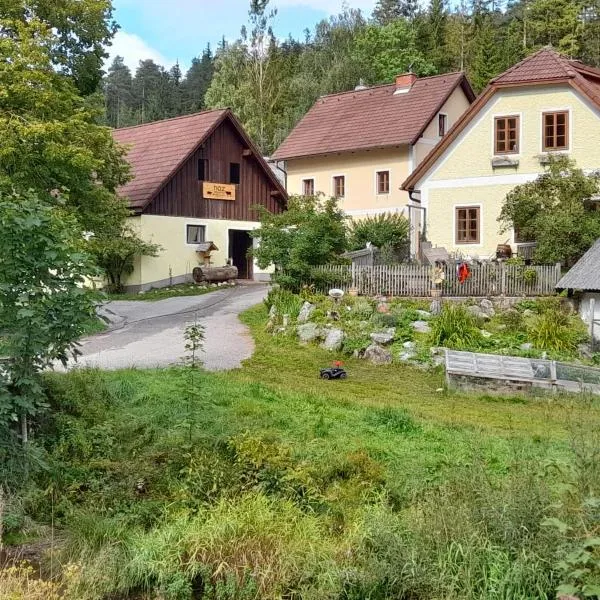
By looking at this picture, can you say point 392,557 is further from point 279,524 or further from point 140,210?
point 140,210

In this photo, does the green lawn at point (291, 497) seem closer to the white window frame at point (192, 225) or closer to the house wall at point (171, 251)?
the house wall at point (171, 251)

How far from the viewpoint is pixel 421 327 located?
719 inches

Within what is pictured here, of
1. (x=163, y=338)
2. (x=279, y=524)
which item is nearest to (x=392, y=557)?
(x=279, y=524)

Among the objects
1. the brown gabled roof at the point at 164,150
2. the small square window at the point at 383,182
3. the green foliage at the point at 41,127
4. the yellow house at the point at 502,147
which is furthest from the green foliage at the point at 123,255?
the small square window at the point at 383,182

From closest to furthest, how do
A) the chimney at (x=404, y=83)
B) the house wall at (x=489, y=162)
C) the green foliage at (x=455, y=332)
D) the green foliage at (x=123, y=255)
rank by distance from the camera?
the green foliage at (x=455, y=332), the house wall at (x=489, y=162), the green foliage at (x=123, y=255), the chimney at (x=404, y=83)

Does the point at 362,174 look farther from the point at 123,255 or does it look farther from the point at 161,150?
the point at 123,255

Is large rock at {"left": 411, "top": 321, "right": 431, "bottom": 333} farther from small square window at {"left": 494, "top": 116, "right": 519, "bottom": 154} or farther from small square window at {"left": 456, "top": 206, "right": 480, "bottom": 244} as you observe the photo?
small square window at {"left": 494, "top": 116, "right": 519, "bottom": 154}

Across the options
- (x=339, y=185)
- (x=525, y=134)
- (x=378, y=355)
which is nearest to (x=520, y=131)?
(x=525, y=134)

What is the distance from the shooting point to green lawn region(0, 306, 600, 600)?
18.9ft

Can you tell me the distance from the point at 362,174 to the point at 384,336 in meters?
19.1

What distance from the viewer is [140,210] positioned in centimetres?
3033

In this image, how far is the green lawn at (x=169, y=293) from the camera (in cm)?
2806

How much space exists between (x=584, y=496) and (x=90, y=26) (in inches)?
839

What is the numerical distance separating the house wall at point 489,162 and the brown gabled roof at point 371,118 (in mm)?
6604
